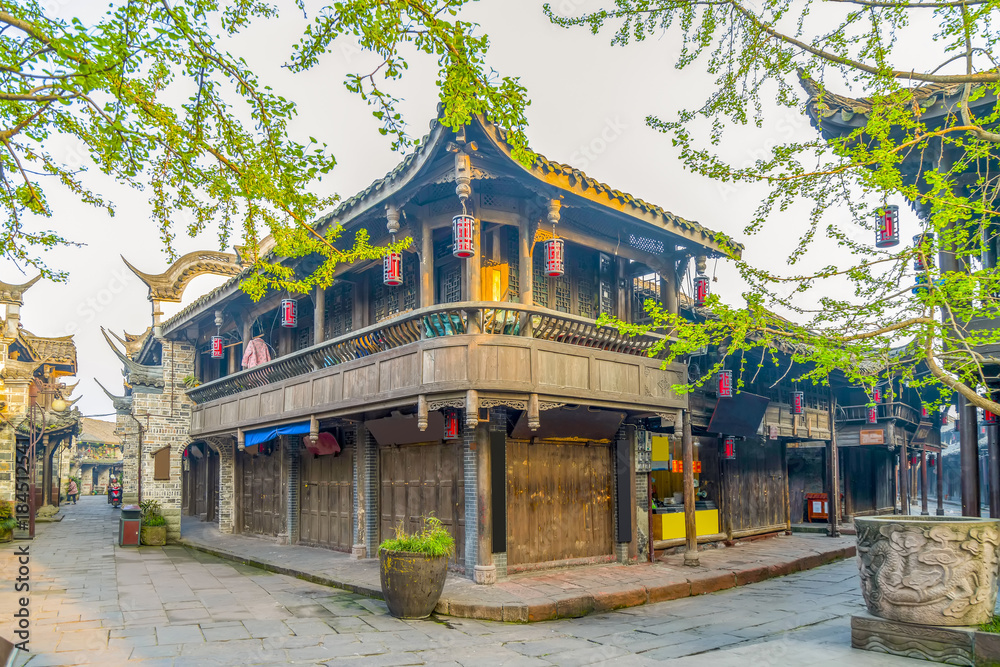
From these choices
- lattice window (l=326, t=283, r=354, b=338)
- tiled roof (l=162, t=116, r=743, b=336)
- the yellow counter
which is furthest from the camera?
lattice window (l=326, t=283, r=354, b=338)

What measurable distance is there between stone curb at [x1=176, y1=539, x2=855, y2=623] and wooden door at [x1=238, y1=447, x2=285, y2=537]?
Answer: 3.46m

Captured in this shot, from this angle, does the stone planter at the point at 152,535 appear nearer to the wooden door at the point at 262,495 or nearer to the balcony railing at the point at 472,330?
the wooden door at the point at 262,495

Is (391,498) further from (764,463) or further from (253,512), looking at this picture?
(764,463)

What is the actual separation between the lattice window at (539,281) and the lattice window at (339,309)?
4400 millimetres

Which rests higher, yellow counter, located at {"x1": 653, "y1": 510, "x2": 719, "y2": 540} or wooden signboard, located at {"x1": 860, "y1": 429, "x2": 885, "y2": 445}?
wooden signboard, located at {"x1": 860, "y1": 429, "x2": 885, "y2": 445}

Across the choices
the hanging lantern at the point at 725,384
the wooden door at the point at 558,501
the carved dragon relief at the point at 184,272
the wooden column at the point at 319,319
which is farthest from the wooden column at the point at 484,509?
the carved dragon relief at the point at 184,272

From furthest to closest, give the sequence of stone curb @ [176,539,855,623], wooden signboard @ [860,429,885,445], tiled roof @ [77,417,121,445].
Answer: tiled roof @ [77,417,121,445] → wooden signboard @ [860,429,885,445] → stone curb @ [176,539,855,623]

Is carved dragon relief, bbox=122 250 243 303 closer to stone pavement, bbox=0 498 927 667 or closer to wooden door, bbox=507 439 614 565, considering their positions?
stone pavement, bbox=0 498 927 667

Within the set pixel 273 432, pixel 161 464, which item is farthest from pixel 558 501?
pixel 161 464

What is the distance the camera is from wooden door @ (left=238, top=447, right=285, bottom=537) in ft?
56.2

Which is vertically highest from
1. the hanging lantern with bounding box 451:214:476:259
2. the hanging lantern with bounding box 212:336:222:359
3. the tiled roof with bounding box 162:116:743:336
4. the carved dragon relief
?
the carved dragon relief

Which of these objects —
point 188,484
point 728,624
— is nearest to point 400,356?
point 728,624

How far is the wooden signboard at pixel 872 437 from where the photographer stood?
65.9 feet

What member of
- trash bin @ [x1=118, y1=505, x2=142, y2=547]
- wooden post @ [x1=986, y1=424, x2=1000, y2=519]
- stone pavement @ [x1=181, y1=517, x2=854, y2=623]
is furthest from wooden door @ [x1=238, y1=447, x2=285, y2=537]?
wooden post @ [x1=986, y1=424, x2=1000, y2=519]
